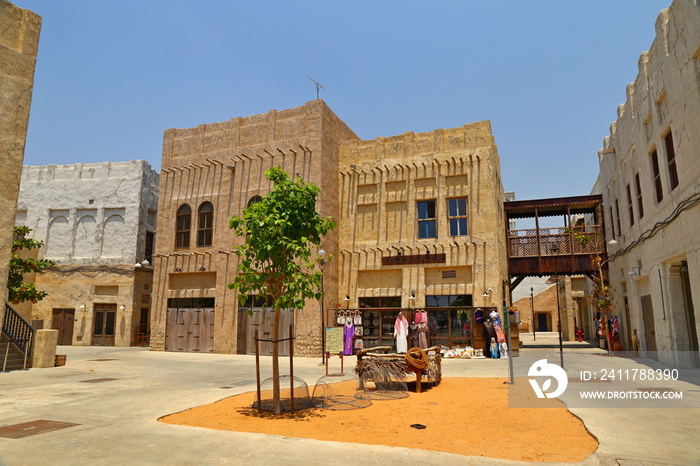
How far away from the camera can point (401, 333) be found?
65.2 feet

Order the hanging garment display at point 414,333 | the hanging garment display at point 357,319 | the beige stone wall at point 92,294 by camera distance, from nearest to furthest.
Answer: the hanging garment display at point 414,333
the hanging garment display at point 357,319
the beige stone wall at point 92,294

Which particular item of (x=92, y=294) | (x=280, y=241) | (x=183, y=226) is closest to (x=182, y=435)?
(x=280, y=241)

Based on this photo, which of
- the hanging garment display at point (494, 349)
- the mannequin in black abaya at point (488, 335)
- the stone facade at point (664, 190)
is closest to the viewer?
the stone facade at point (664, 190)

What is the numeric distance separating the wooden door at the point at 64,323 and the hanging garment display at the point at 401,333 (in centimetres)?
2131

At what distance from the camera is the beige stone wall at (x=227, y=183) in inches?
885

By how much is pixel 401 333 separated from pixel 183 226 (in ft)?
43.2

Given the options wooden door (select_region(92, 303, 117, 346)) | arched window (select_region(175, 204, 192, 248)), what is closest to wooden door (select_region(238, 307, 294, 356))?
arched window (select_region(175, 204, 192, 248))

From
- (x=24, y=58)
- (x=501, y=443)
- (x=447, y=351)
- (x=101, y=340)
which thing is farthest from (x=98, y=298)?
(x=501, y=443)

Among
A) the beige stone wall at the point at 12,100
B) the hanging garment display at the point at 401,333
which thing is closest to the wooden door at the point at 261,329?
the hanging garment display at the point at 401,333

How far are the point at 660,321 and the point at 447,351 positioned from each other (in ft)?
26.3

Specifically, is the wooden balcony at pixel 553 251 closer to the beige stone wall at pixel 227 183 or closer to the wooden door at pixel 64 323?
the beige stone wall at pixel 227 183

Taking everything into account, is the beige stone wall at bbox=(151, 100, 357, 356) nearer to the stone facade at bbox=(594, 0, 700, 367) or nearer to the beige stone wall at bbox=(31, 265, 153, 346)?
the beige stone wall at bbox=(31, 265, 153, 346)

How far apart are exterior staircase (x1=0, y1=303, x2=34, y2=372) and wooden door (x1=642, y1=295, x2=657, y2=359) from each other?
71.8 feet

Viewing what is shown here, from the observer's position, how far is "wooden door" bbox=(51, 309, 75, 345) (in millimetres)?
28812
